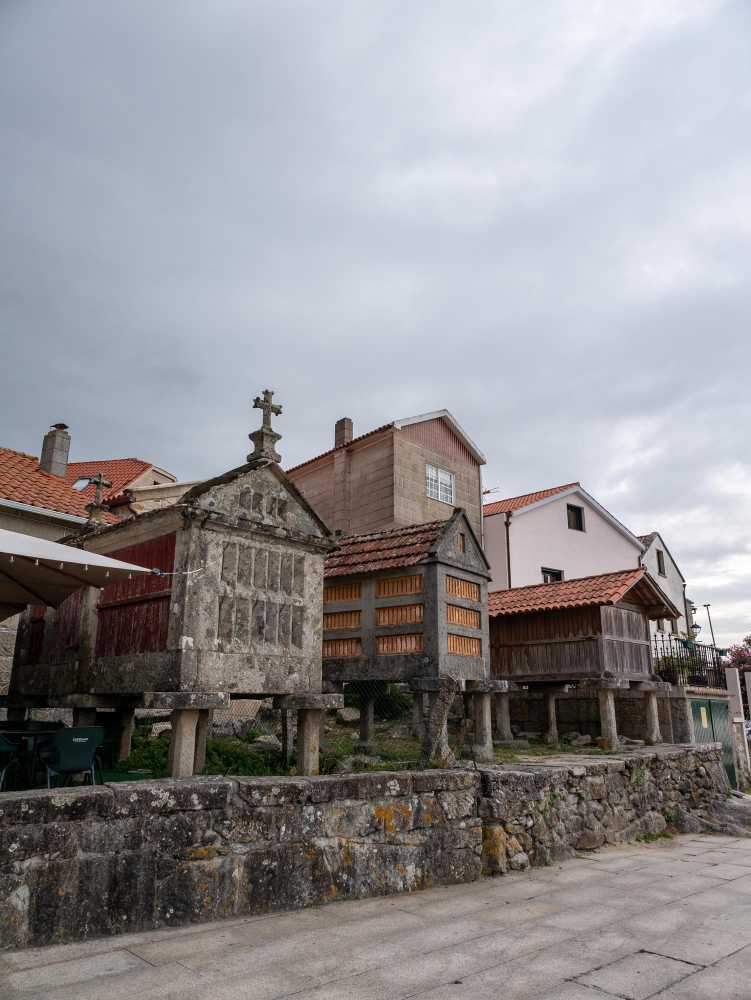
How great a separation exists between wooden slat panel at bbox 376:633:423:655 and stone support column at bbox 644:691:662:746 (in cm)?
825

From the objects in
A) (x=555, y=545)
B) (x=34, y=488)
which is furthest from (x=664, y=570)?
(x=34, y=488)

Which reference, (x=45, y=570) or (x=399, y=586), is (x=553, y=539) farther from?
(x=45, y=570)

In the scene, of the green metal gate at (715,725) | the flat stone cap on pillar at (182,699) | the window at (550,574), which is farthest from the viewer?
the window at (550,574)

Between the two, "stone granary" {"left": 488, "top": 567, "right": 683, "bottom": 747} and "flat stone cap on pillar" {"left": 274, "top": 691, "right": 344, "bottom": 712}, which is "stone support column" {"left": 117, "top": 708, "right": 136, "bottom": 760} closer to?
"flat stone cap on pillar" {"left": 274, "top": 691, "right": 344, "bottom": 712}

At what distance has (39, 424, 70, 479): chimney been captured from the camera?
17141 mm

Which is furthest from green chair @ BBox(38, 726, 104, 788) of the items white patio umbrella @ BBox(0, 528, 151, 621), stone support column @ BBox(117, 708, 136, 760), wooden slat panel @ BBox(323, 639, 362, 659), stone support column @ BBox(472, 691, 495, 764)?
stone support column @ BBox(472, 691, 495, 764)

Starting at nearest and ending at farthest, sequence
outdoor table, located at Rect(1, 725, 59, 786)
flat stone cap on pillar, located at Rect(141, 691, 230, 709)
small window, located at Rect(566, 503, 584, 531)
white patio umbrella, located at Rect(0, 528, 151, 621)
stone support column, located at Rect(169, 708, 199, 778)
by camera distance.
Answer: white patio umbrella, located at Rect(0, 528, 151, 621) → flat stone cap on pillar, located at Rect(141, 691, 230, 709) → stone support column, located at Rect(169, 708, 199, 778) → outdoor table, located at Rect(1, 725, 59, 786) → small window, located at Rect(566, 503, 584, 531)

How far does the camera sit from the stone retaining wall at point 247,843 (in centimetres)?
445

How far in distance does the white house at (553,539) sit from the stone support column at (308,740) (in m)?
14.9

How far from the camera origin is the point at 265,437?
7812 millimetres

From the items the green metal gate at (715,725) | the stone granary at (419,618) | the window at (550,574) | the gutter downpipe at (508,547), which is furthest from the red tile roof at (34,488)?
the window at (550,574)

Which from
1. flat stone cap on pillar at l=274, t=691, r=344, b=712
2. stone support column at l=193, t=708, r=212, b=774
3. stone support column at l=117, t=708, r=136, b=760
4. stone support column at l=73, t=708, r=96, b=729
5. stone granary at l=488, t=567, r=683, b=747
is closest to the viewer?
stone support column at l=193, t=708, r=212, b=774

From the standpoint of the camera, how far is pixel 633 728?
16.0m

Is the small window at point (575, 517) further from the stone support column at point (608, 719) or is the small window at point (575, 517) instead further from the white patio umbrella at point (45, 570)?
the white patio umbrella at point (45, 570)
